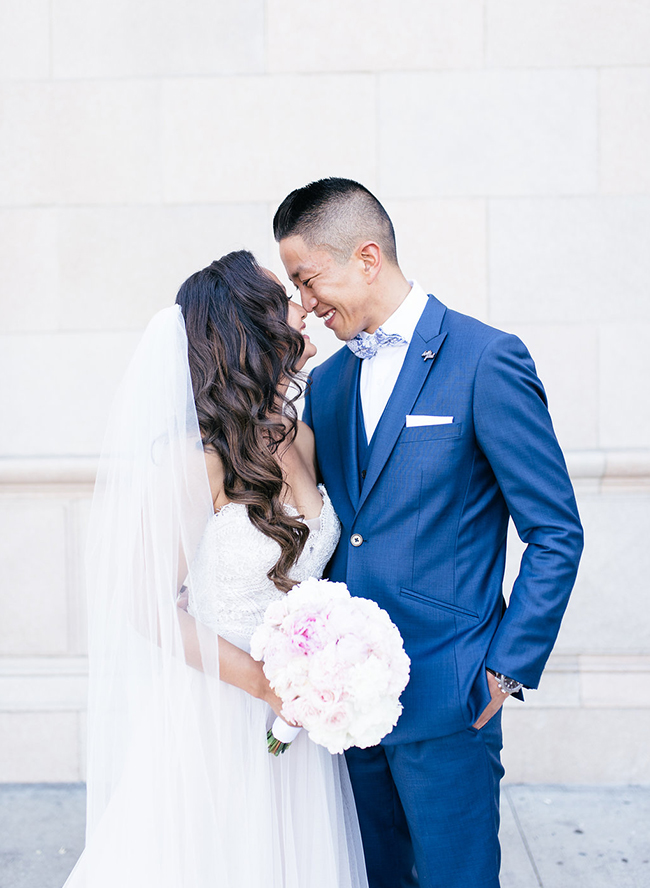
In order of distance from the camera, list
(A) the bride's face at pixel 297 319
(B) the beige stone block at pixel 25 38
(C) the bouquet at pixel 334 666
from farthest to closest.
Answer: (B) the beige stone block at pixel 25 38
(A) the bride's face at pixel 297 319
(C) the bouquet at pixel 334 666

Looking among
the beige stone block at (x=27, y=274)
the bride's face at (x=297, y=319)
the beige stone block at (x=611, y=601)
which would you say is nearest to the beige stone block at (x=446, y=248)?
the beige stone block at (x=611, y=601)

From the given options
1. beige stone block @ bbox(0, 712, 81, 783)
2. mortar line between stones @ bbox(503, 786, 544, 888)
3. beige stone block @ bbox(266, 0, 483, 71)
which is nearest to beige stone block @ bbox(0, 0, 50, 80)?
beige stone block @ bbox(266, 0, 483, 71)

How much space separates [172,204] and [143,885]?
301cm

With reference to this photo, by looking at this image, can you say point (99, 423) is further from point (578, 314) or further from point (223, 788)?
point (578, 314)

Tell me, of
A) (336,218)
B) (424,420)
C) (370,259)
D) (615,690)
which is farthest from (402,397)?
(615,690)

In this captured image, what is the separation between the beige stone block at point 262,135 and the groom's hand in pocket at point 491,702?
8.38 ft

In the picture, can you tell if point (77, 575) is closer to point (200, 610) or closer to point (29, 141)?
point (200, 610)

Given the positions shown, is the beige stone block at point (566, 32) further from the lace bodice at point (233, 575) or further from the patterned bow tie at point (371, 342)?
the lace bodice at point (233, 575)

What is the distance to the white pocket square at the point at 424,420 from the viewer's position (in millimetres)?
2088

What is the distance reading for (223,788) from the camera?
2.01 meters

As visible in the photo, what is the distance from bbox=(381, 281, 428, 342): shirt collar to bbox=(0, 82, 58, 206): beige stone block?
231cm

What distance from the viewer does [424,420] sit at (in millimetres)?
2105

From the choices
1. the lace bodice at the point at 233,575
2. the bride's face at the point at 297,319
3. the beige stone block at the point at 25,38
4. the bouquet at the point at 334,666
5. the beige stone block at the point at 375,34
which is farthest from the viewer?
the beige stone block at the point at 25,38

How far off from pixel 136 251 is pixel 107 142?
0.57 m
